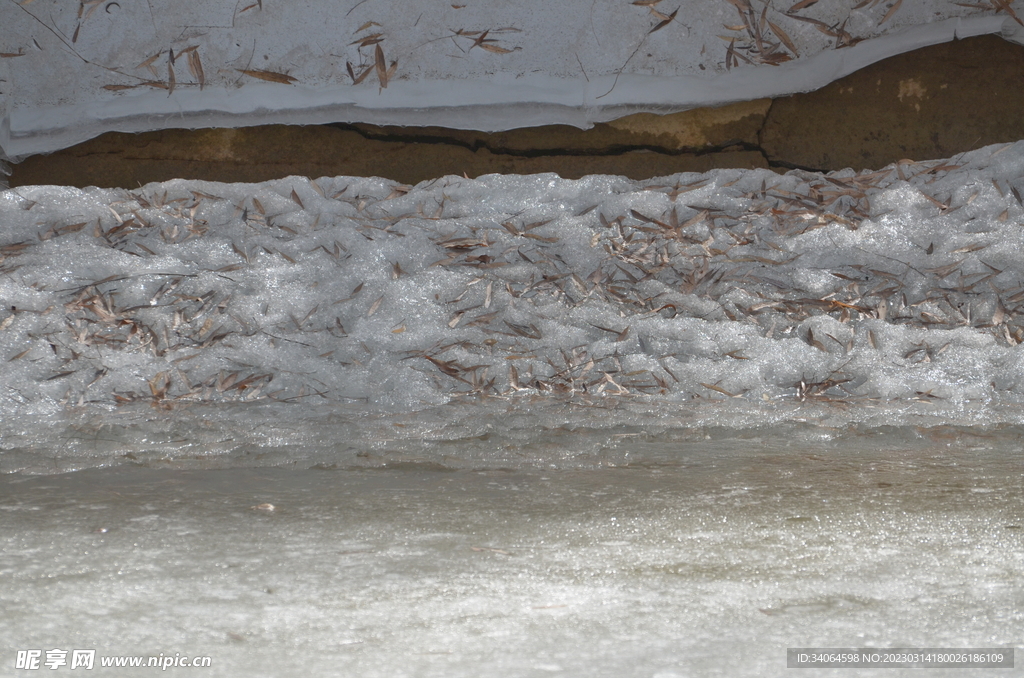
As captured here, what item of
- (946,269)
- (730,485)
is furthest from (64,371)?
(946,269)

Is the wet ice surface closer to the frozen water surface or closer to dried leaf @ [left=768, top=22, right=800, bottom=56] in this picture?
the frozen water surface

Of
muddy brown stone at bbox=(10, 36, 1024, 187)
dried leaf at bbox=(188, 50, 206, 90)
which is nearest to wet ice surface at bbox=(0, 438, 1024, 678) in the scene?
muddy brown stone at bbox=(10, 36, 1024, 187)

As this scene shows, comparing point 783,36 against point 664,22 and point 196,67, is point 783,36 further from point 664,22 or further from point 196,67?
point 196,67

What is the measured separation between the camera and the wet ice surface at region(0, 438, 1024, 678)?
88 cm

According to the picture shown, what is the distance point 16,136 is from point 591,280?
6.81 ft

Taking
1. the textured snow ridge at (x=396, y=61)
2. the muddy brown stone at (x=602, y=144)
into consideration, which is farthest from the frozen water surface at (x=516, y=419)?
the textured snow ridge at (x=396, y=61)

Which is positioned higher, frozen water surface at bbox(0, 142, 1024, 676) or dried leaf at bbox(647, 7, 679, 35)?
dried leaf at bbox(647, 7, 679, 35)

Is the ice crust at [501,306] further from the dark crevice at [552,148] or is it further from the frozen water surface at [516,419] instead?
the dark crevice at [552,148]

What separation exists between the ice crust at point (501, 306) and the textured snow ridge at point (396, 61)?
0.38m

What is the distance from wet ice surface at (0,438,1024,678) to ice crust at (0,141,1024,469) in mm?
209

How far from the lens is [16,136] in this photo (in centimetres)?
260

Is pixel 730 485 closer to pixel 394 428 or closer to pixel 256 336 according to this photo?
pixel 394 428

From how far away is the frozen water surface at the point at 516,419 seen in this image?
3.05 feet

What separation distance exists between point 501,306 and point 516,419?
1.58 feet
